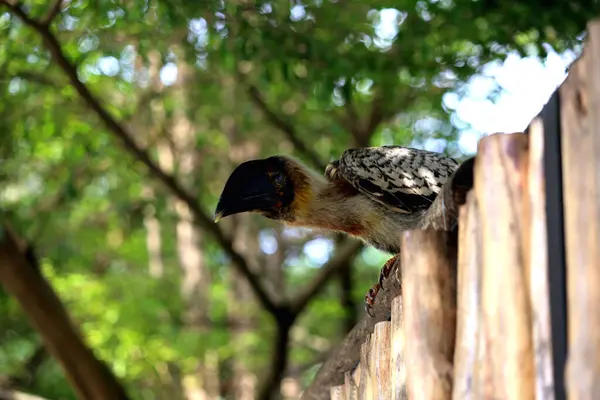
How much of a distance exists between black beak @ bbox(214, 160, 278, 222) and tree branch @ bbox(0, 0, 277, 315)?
6.71 feet

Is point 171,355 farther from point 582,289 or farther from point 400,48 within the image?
point 582,289

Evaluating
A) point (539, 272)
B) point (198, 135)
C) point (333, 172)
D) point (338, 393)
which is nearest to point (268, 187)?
point (333, 172)

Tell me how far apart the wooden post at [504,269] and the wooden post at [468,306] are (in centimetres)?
6

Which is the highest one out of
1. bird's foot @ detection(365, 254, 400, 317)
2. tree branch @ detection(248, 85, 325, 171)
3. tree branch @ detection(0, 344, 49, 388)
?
tree branch @ detection(248, 85, 325, 171)

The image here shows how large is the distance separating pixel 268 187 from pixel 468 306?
3134 mm

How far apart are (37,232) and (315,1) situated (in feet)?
10.4

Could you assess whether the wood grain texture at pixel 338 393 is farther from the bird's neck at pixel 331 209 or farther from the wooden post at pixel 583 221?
the wooden post at pixel 583 221

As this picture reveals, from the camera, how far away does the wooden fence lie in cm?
169

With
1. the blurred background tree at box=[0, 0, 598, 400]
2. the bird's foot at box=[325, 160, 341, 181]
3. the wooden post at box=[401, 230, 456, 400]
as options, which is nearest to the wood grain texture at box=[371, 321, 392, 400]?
the wooden post at box=[401, 230, 456, 400]

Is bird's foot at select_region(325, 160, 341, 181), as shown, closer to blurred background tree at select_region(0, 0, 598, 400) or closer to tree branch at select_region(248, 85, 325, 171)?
blurred background tree at select_region(0, 0, 598, 400)

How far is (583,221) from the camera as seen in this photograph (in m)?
1.71

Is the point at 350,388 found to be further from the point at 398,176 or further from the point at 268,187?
the point at 268,187

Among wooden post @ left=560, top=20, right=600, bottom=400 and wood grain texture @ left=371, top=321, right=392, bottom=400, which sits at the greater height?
wooden post @ left=560, top=20, right=600, bottom=400

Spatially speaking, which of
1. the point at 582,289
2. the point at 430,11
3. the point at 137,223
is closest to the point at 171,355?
the point at 137,223
